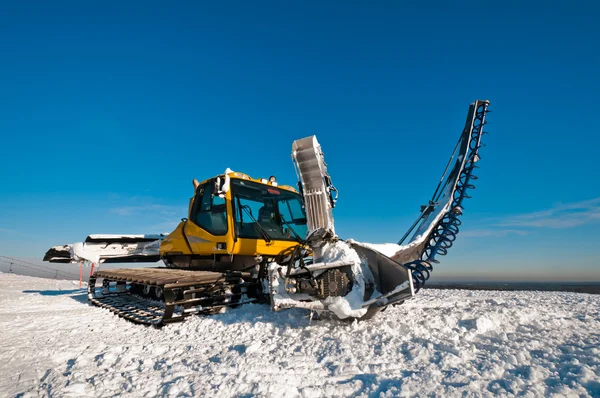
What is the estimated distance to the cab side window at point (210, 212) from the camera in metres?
6.57

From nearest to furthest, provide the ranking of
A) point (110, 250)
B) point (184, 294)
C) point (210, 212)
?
point (184, 294) < point (210, 212) < point (110, 250)

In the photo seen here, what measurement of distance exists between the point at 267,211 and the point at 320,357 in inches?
158

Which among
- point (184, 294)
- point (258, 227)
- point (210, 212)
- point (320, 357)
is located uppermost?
point (210, 212)

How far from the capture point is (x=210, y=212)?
22.6 ft

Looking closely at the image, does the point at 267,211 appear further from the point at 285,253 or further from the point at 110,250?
the point at 110,250

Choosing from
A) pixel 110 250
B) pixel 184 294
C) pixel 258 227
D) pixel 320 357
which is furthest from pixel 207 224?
pixel 110 250

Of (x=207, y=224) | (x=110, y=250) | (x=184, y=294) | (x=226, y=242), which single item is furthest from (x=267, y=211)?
(x=110, y=250)

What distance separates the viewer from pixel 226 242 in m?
6.33

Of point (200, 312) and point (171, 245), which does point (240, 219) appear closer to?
point (200, 312)

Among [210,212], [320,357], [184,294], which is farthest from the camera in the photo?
[210,212]

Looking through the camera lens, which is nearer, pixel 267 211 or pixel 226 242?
pixel 226 242

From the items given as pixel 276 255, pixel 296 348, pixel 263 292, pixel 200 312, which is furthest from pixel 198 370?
pixel 276 255

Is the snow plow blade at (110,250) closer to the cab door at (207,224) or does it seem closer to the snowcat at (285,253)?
the snowcat at (285,253)

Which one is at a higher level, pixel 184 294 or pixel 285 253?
pixel 285 253
